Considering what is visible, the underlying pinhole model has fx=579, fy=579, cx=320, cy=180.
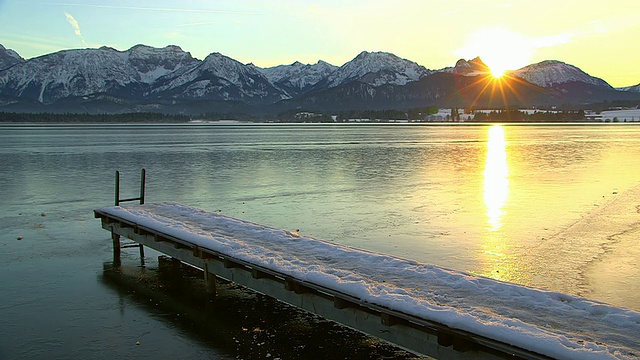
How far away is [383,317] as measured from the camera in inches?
293

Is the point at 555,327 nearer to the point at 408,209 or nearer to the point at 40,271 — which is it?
the point at 40,271

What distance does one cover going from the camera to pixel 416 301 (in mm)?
7578

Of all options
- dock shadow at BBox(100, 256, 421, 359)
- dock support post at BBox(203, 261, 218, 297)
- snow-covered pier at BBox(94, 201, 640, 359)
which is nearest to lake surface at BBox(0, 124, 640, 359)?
dock shadow at BBox(100, 256, 421, 359)

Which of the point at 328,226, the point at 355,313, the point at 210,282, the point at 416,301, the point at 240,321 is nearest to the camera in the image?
the point at 416,301

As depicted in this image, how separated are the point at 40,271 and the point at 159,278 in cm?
258

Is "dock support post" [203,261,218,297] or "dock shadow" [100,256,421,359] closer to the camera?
"dock shadow" [100,256,421,359]

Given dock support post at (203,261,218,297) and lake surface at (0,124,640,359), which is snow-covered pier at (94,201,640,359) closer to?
dock support post at (203,261,218,297)

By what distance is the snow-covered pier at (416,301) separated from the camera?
651 cm

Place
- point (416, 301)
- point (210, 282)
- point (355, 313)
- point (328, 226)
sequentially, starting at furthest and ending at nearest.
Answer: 1. point (328, 226)
2. point (210, 282)
3. point (355, 313)
4. point (416, 301)

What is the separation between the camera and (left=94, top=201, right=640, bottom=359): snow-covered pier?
6.51 m

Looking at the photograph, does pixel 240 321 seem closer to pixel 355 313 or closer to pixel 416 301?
A: pixel 355 313

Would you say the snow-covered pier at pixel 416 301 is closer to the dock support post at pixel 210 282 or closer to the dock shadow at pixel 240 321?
the dock support post at pixel 210 282

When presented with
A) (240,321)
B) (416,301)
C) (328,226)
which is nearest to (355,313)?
(416,301)

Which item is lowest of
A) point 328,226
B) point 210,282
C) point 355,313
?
point 210,282
